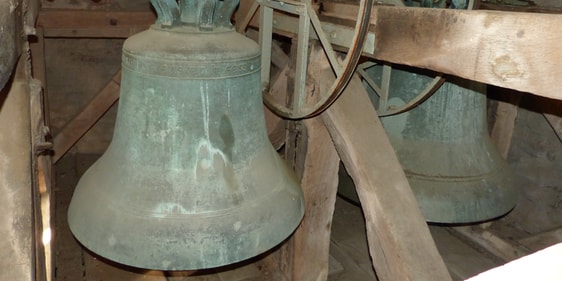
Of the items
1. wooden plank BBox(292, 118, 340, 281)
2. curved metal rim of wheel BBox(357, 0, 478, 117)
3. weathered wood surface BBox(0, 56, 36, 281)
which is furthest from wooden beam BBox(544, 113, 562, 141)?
weathered wood surface BBox(0, 56, 36, 281)

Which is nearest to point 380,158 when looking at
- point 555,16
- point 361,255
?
point 555,16

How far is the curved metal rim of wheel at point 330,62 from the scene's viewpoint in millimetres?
1166

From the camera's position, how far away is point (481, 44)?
0.99 m

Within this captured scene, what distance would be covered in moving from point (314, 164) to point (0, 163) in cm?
91

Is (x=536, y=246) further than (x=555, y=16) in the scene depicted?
Yes

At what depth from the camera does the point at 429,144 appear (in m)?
1.64

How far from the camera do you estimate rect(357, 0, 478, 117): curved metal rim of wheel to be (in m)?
1.54

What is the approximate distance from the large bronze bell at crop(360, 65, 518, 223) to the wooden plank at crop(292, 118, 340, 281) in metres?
0.22

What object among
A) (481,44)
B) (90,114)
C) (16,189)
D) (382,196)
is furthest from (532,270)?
(90,114)

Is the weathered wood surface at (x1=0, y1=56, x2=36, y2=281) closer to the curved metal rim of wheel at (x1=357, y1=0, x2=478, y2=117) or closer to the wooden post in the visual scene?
the wooden post

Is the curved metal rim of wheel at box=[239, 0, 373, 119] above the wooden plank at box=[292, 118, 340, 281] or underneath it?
above

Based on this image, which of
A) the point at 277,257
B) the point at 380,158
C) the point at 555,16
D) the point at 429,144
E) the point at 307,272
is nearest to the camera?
the point at 555,16

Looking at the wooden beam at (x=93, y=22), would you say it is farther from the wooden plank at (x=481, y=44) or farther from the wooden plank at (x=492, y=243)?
the wooden plank at (x=492, y=243)

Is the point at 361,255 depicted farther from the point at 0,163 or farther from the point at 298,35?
the point at 0,163
